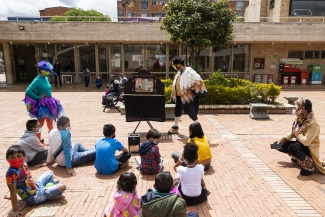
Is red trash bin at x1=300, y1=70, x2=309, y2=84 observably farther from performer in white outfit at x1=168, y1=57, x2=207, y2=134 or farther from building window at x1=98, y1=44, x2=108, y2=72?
performer in white outfit at x1=168, y1=57, x2=207, y2=134

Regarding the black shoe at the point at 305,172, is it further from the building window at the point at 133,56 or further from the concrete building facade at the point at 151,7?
the concrete building facade at the point at 151,7

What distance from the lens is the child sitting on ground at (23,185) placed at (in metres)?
3.13

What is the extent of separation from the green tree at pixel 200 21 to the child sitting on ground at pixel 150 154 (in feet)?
24.4

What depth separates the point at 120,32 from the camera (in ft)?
55.1

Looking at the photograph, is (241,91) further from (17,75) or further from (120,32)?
(17,75)

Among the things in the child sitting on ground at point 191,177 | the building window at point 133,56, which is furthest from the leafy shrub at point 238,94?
the building window at point 133,56

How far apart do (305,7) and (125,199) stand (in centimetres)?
2414

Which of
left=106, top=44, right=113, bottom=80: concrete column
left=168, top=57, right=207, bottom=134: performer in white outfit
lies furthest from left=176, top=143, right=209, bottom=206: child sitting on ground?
left=106, top=44, right=113, bottom=80: concrete column

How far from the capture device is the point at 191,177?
131 inches

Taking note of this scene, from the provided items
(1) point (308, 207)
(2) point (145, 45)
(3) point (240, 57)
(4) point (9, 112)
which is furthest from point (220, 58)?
(1) point (308, 207)

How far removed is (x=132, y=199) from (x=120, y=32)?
50.4 feet

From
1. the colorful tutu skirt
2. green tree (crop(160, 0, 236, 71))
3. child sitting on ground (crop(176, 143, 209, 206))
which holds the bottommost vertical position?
child sitting on ground (crop(176, 143, 209, 206))

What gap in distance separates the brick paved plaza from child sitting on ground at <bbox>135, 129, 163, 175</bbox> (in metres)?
0.15

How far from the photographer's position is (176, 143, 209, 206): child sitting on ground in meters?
3.32
